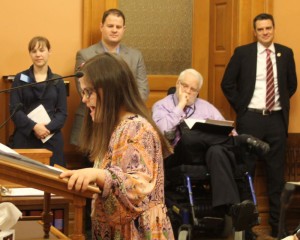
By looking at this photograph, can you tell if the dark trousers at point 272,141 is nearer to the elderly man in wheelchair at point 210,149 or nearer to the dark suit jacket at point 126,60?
the elderly man in wheelchair at point 210,149

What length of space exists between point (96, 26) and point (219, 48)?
128cm

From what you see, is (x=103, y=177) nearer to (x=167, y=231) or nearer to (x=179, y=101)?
(x=167, y=231)

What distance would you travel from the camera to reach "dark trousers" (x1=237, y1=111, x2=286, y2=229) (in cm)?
583

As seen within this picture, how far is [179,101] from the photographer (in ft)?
17.4

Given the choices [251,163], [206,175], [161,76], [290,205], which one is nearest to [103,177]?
[290,205]

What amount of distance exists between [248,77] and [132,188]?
4066 millimetres

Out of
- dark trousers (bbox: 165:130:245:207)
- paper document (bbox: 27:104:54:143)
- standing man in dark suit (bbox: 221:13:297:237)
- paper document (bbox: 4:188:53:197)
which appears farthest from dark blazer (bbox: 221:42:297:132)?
paper document (bbox: 4:188:53:197)

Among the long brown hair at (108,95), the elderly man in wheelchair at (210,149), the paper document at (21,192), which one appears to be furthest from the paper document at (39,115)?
the long brown hair at (108,95)

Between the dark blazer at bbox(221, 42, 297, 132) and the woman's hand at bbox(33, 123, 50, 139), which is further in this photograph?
the dark blazer at bbox(221, 42, 297, 132)

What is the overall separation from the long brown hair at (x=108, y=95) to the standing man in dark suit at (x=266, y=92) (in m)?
3.78

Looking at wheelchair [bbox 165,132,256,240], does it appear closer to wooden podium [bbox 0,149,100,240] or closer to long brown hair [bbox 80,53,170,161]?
long brown hair [bbox 80,53,170,161]

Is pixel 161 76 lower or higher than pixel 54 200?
higher

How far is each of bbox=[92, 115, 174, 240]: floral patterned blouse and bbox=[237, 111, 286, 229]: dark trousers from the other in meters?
3.78

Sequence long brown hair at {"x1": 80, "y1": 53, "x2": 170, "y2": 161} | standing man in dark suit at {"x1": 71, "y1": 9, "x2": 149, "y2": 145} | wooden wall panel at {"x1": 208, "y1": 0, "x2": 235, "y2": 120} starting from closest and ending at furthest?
long brown hair at {"x1": 80, "y1": 53, "x2": 170, "y2": 161} < standing man in dark suit at {"x1": 71, "y1": 9, "x2": 149, "y2": 145} < wooden wall panel at {"x1": 208, "y1": 0, "x2": 235, "y2": 120}
